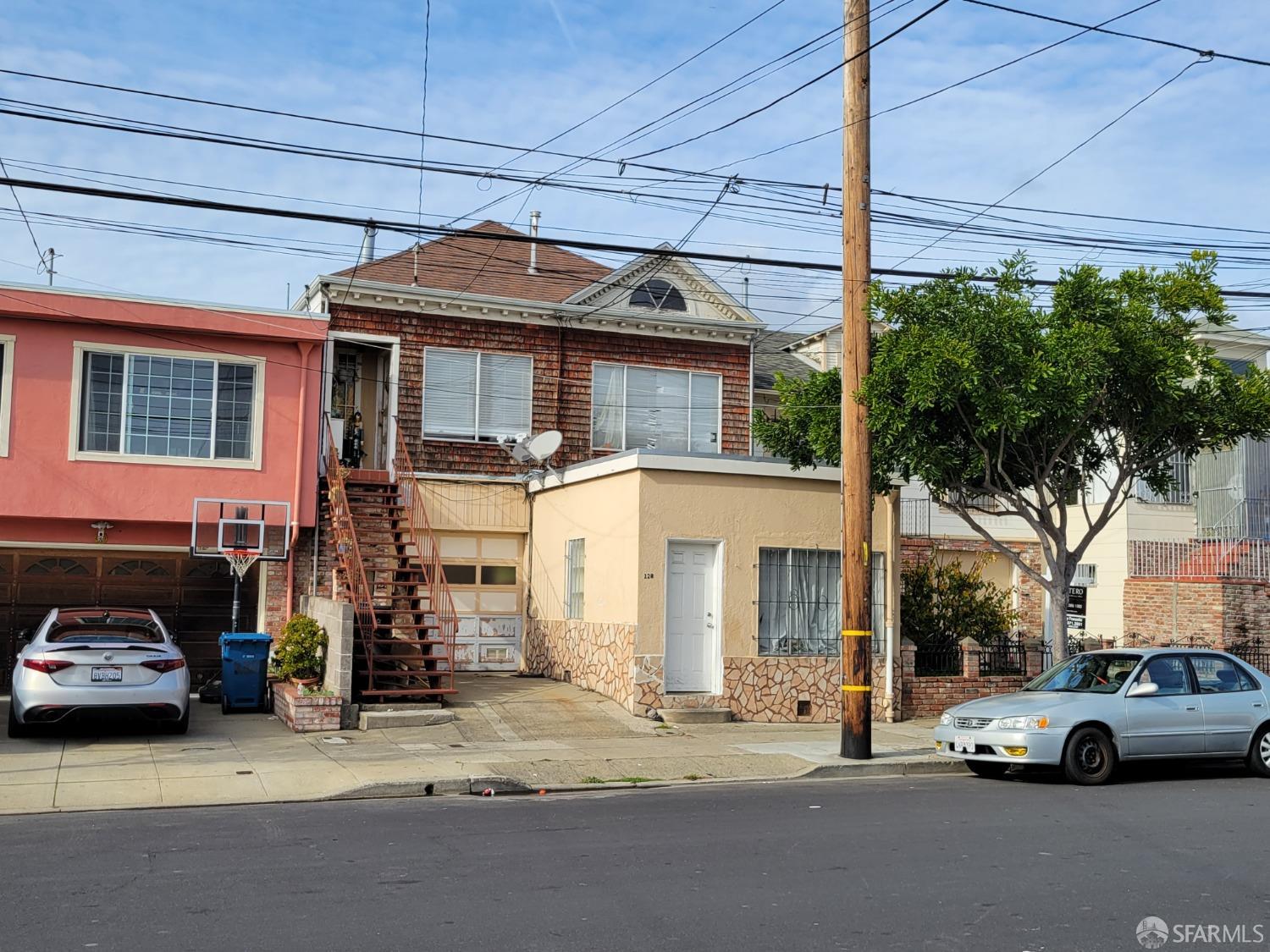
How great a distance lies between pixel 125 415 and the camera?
60.3 ft

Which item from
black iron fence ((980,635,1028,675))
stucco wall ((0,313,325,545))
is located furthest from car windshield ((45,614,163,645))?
black iron fence ((980,635,1028,675))

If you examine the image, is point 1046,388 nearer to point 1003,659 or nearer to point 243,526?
point 1003,659

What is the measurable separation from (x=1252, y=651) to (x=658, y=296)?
12530mm

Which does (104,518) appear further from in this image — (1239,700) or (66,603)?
(1239,700)

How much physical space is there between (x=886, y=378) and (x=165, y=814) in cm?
905

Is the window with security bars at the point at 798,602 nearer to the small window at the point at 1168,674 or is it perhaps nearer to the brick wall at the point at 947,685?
the brick wall at the point at 947,685

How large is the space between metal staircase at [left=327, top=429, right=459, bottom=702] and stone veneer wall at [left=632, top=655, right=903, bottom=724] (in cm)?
271

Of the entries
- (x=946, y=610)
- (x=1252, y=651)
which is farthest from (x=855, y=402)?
(x=1252, y=651)

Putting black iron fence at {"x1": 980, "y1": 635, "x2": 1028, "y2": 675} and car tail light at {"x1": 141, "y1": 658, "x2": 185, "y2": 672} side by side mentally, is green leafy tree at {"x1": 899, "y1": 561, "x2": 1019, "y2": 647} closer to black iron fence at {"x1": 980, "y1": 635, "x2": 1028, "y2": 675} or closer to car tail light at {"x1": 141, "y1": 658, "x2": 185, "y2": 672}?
black iron fence at {"x1": 980, "y1": 635, "x2": 1028, "y2": 675}

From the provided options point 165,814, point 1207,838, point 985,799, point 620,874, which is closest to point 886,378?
point 985,799

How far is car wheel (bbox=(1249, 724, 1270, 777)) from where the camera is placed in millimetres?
13203

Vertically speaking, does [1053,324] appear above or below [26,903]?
above

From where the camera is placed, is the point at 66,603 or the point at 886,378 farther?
the point at 66,603

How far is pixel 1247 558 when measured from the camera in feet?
77.8
